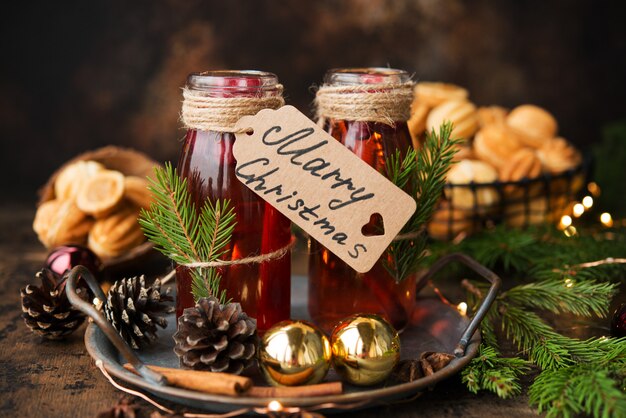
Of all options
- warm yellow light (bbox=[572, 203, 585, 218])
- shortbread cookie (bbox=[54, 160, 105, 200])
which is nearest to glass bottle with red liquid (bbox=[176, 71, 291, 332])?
shortbread cookie (bbox=[54, 160, 105, 200])

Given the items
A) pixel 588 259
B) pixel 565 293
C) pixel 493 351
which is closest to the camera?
pixel 493 351

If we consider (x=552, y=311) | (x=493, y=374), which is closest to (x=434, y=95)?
(x=552, y=311)

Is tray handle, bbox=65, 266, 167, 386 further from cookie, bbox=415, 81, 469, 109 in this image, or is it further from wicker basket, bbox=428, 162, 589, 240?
cookie, bbox=415, 81, 469, 109

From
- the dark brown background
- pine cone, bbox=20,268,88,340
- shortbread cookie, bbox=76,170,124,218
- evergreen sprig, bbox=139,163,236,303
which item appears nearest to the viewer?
evergreen sprig, bbox=139,163,236,303

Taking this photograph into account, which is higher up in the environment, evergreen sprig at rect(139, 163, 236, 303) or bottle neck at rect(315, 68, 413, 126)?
bottle neck at rect(315, 68, 413, 126)

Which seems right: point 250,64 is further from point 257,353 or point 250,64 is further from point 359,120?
point 257,353

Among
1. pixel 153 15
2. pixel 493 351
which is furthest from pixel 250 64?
pixel 493 351
